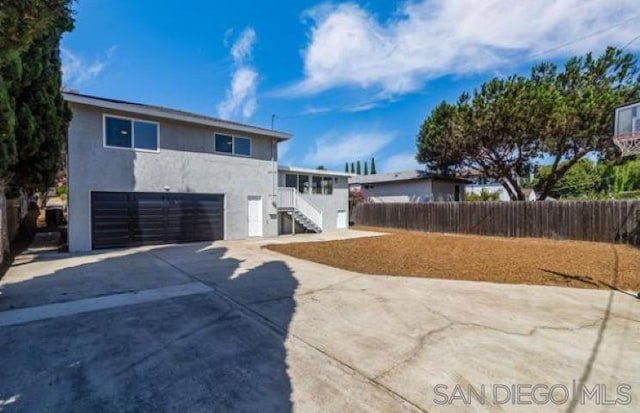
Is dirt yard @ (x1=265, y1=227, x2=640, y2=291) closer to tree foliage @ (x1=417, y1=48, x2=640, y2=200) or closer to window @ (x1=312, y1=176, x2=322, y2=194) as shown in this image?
tree foliage @ (x1=417, y1=48, x2=640, y2=200)

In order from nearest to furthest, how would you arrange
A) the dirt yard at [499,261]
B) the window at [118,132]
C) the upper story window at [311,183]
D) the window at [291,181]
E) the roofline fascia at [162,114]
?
1. the dirt yard at [499,261]
2. the roofline fascia at [162,114]
3. the window at [118,132]
4. the window at [291,181]
5. the upper story window at [311,183]

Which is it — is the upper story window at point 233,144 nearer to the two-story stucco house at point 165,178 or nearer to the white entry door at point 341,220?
the two-story stucco house at point 165,178

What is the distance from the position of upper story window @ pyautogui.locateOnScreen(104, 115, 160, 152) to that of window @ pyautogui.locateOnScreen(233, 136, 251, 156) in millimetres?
3456

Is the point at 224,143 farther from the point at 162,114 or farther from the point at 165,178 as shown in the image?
the point at 165,178

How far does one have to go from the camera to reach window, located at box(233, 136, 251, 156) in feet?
49.7

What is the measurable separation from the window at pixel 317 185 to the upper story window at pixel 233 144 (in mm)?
5736

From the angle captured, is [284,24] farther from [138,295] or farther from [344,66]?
[138,295]

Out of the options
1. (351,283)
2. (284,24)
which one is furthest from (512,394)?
(284,24)

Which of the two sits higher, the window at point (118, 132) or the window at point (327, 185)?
the window at point (118, 132)

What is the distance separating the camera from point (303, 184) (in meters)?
19.7

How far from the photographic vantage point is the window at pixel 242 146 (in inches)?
596

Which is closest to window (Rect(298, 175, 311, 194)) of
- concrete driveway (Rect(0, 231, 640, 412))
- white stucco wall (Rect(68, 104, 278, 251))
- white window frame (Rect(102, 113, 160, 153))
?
white stucco wall (Rect(68, 104, 278, 251))

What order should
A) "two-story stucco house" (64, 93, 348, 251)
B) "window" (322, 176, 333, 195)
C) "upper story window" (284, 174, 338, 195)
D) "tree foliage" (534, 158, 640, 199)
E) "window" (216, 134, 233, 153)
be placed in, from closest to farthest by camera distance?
"two-story stucco house" (64, 93, 348, 251)
"window" (216, 134, 233, 153)
"upper story window" (284, 174, 338, 195)
"window" (322, 176, 333, 195)
"tree foliage" (534, 158, 640, 199)

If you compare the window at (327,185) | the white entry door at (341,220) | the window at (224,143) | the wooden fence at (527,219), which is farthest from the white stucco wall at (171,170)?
the wooden fence at (527,219)
